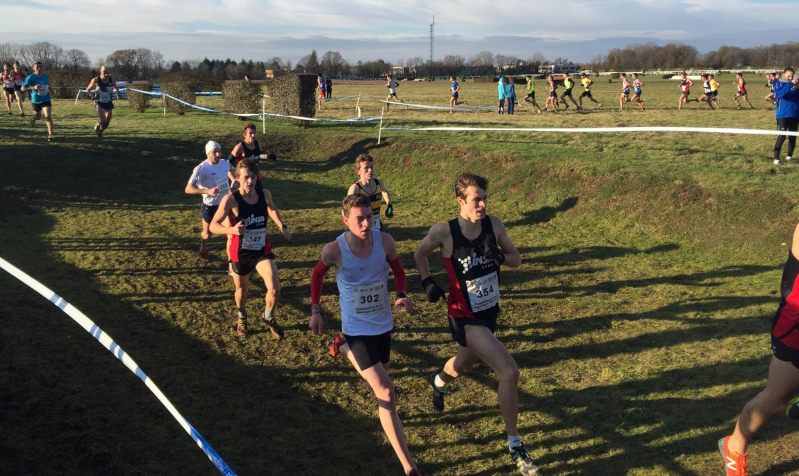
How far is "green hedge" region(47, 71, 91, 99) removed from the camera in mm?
37156

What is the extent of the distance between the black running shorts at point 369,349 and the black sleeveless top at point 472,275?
63 centimetres

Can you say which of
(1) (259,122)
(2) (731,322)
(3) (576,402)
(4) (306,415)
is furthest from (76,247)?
(1) (259,122)

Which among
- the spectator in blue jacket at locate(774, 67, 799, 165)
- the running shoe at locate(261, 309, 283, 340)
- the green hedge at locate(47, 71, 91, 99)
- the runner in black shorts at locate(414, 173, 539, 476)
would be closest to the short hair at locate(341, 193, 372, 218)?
the runner in black shorts at locate(414, 173, 539, 476)

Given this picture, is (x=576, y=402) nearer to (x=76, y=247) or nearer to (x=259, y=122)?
(x=76, y=247)

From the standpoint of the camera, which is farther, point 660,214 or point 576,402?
point 660,214

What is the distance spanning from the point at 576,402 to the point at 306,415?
103 inches

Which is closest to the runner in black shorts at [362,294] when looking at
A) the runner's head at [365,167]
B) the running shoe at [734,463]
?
the running shoe at [734,463]

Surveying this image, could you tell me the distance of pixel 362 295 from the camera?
4785 millimetres

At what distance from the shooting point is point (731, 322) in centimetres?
742

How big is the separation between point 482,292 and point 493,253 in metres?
0.34

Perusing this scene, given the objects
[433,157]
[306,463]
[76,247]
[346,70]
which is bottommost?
[306,463]

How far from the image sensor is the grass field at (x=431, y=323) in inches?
197

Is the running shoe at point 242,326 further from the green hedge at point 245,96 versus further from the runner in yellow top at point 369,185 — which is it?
the green hedge at point 245,96

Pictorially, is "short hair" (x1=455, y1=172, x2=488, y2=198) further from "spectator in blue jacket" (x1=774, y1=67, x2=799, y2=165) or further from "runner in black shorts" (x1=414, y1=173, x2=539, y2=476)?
"spectator in blue jacket" (x1=774, y1=67, x2=799, y2=165)
